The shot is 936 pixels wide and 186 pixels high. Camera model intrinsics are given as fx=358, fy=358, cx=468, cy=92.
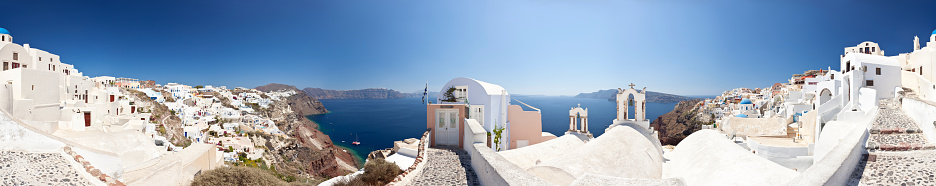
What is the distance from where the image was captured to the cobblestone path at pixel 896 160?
404 centimetres

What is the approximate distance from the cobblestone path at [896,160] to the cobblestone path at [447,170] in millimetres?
5055

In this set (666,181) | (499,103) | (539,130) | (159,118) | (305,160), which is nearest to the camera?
(666,181)

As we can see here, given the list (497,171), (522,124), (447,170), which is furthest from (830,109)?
(497,171)

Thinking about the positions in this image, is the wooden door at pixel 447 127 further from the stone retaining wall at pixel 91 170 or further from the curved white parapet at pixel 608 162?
the stone retaining wall at pixel 91 170

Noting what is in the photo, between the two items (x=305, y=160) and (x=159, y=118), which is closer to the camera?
(x=159, y=118)

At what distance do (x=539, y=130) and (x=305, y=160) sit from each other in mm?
27803

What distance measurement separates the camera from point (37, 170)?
201 inches

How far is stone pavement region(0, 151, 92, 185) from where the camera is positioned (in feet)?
15.9

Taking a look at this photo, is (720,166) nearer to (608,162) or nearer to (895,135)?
(608,162)

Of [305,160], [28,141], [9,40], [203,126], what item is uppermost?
[9,40]

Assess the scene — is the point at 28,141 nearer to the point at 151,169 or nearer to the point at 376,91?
the point at 151,169

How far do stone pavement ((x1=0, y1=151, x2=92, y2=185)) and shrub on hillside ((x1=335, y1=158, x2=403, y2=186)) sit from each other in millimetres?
4683

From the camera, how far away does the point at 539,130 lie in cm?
1555

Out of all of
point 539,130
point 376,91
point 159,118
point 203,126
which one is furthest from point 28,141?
point 376,91
